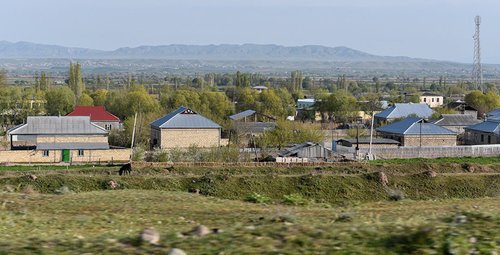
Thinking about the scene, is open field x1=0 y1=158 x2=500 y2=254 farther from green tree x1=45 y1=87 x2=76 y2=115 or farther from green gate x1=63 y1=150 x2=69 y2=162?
green tree x1=45 y1=87 x2=76 y2=115

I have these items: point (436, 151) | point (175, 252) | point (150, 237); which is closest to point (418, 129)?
point (436, 151)

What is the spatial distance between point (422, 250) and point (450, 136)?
3940 centimetres

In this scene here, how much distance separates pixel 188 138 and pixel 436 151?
18457 mm

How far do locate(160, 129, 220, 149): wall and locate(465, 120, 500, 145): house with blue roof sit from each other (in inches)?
863

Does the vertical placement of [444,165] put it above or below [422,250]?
below

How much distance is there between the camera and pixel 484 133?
1774 inches

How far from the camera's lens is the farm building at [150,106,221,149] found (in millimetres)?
41750

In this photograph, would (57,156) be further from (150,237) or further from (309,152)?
(150,237)

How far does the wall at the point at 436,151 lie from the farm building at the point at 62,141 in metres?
17.3

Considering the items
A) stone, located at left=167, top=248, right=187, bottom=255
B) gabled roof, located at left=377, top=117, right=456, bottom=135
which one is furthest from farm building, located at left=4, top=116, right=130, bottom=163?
stone, located at left=167, top=248, right=187, bottom=255

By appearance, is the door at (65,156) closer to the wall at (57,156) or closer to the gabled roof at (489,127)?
the wall at (57,156)

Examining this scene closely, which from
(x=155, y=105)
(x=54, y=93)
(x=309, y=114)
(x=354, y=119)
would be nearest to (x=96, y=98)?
(x=54, y=93)

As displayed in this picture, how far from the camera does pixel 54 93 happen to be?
218 ft

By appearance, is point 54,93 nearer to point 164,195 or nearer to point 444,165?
point 444,165
